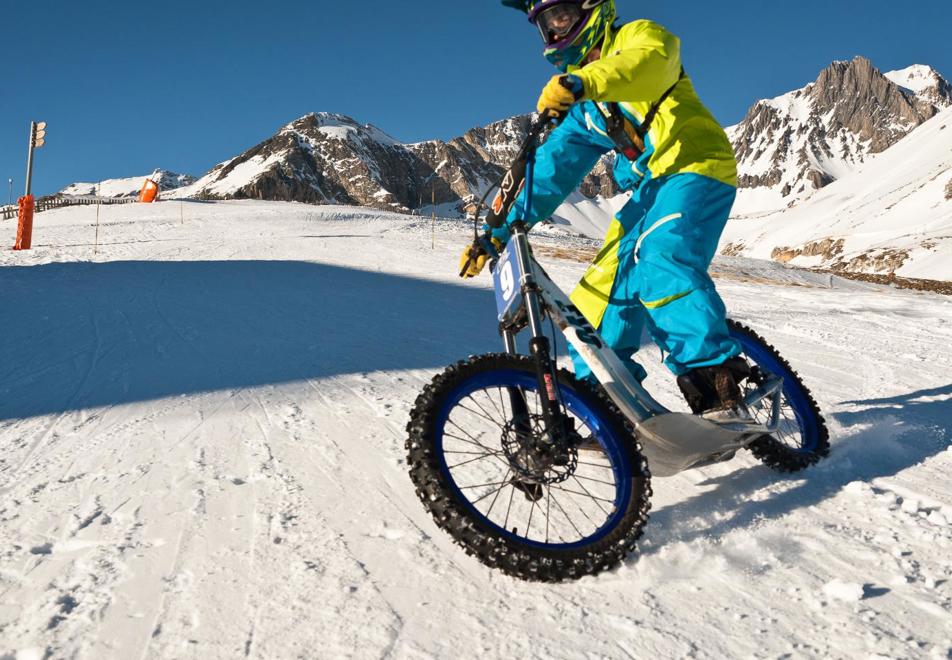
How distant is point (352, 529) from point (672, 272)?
5.49 feet

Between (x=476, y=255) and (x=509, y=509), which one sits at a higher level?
(x=476, y=255)

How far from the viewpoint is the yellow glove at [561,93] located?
2.23 meters

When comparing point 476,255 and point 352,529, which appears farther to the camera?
point 476,255

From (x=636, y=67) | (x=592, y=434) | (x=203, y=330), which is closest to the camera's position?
(x=592, y=434)

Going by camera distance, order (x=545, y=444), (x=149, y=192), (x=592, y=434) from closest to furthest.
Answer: (x=545, y=444) < (x=592, y=434) < (x=149, y=192)

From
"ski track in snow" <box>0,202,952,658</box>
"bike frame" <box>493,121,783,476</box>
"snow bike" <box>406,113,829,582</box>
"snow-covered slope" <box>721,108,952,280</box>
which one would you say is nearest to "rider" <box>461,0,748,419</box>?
"bike frame" <box>493,121,783,476</box>

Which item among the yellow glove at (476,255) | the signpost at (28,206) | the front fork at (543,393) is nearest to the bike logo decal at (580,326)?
the front fork at (543,393)

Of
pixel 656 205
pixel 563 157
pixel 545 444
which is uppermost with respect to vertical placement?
pixel 563 157

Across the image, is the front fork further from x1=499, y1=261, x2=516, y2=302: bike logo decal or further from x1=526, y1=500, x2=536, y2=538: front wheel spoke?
x1=526, y1=500, x2=536, y2=538: front wheel spoke

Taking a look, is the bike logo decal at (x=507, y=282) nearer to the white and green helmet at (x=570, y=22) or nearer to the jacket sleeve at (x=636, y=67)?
the jacket sleeve at (x=636, y=67)

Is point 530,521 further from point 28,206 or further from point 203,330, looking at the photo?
point 28,206

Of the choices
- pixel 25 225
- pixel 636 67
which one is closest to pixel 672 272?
pixel 636 67

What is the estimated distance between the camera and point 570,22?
2.83m

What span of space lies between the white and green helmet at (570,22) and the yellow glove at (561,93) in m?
0.74
